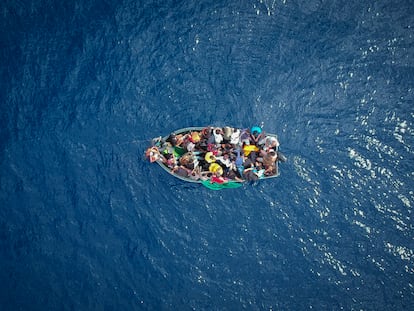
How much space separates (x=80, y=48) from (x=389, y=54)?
→ 1438cm

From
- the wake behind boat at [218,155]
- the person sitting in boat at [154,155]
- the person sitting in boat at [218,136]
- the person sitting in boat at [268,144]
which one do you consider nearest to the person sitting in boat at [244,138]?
the wake behind boat at [218,155]

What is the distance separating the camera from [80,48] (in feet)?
65.8

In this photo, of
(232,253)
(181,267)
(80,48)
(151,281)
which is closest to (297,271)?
(232,253)

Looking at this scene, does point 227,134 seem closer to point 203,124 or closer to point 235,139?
point 235,139

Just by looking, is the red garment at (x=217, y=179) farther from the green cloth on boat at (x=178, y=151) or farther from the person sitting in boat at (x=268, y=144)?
the person sitting in boat at (x=268, y=144)

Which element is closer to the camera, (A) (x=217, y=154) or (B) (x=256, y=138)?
(A) (x=217, y=154)

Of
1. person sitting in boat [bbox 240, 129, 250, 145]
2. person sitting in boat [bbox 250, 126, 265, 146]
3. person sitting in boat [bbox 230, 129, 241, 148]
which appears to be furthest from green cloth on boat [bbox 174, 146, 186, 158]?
person sitting in boat [bbox 250, 126, 265, 146]

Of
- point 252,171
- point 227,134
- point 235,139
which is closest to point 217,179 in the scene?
point 252,171

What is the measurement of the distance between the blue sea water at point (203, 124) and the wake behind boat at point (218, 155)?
3.05ft

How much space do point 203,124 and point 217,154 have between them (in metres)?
2.07

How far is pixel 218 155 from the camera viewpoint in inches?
721

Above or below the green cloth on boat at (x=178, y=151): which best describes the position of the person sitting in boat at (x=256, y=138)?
above

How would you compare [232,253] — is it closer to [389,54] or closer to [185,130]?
[185,130]

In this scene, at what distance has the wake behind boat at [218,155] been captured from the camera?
18312 mm
